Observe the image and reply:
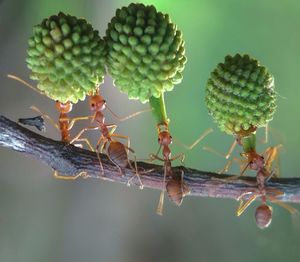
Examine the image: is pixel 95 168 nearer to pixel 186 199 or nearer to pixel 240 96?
pixel 240 96

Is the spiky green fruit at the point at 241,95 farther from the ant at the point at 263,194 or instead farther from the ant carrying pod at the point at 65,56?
the ant carrying pod at the point at 65,56

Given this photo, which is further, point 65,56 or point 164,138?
point 164,138

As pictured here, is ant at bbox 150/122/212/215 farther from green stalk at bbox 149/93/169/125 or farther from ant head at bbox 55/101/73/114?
ant head at bbox 55/101/73/114

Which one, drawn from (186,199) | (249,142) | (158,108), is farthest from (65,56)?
(186,199)

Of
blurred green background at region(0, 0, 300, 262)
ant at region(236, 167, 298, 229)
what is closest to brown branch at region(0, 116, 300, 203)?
ant at region(236, 167, 298, 229)

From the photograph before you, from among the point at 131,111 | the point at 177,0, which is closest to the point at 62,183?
the point at 131,111

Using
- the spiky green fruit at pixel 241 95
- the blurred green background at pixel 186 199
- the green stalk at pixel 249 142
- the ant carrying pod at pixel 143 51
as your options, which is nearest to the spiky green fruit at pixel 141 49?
the ant carrying pod at pixel 143 51
